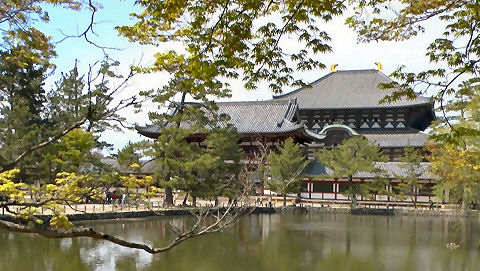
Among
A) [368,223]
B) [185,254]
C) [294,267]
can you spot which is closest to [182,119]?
[368,223]

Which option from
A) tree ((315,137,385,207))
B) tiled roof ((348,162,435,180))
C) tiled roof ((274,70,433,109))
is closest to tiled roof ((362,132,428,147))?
tiled roof ((348,162,435,180))

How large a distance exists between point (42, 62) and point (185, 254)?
8261 mm

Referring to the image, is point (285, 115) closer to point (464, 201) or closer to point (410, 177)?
point (410, 177)

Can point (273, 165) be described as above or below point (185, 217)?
above

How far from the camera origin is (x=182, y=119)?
1006 inches

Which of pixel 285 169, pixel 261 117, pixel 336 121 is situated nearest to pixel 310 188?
pixel 285 169

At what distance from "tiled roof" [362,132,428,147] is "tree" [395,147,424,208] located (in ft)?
10.4

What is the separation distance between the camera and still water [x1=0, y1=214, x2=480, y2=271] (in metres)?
12.5

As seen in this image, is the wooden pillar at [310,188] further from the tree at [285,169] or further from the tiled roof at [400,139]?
the tiled roof at [400,139]

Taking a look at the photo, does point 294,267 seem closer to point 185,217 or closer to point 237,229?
point 237,229

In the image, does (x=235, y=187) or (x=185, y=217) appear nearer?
(x=185, y=217)

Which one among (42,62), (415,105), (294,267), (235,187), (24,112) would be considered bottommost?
(294,267)

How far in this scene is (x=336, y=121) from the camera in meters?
38.3

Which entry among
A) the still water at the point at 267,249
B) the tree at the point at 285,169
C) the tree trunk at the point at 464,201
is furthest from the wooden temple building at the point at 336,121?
the still water at the point at 267,249
